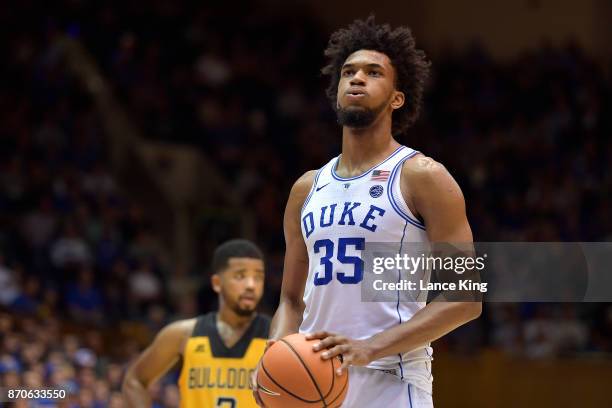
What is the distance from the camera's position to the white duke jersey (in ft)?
14.4

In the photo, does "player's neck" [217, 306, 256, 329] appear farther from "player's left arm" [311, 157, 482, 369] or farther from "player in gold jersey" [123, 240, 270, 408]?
"player's left arm" [311, 157, 482, 369]

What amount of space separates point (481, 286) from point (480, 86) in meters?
13.1

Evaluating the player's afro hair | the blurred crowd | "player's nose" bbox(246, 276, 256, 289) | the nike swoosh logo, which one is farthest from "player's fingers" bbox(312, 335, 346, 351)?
the blurred crowd

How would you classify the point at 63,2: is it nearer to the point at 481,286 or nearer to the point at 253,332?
the point at 253,332

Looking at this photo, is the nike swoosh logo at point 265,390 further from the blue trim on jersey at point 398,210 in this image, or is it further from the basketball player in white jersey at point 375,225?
the blue trim on jersey at point 398,210

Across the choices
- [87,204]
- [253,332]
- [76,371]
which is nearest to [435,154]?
[87,204]

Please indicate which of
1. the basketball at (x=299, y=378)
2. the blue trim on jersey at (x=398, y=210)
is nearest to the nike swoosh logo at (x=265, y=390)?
the basketball at (x=299, y=378)

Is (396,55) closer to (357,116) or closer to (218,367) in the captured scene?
(357,116)

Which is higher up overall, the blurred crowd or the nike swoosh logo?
the blurred crowd

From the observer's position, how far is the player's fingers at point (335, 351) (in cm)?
403

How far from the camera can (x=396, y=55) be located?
471cm

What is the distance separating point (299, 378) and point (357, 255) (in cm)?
62

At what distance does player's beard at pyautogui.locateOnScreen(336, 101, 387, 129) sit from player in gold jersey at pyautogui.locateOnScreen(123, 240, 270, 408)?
7.46 feet

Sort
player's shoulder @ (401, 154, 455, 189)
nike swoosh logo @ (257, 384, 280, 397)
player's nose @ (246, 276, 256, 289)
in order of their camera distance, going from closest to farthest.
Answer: nike swoosh logo @ (257, 384, 280, 397), player's shoulder @ (401, 154, 455, 189), player's nose @ (246, 276, 256, 289)
